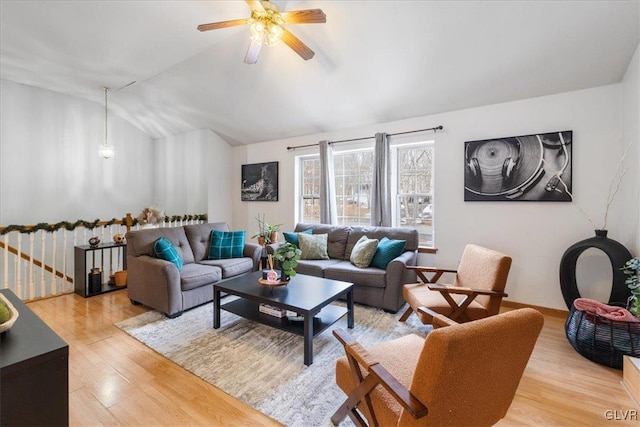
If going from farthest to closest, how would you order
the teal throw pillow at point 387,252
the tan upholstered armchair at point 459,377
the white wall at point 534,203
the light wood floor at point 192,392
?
the teal throw pillow at point 387,252
the white wall at point 534,203
the light wood floor at point 192,392
the tan upholstered armchair at point 459,377

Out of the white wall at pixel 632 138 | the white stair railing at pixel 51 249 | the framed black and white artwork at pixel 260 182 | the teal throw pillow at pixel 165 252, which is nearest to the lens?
the white wall at pixel 632 138

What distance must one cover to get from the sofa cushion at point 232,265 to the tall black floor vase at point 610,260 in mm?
3629

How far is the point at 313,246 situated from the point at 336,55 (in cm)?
241

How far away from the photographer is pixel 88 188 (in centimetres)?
564

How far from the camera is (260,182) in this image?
5625 millimetres

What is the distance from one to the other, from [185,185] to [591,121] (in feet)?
21.2

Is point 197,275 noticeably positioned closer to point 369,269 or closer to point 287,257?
point 287,257

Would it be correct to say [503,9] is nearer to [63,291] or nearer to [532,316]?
[532,316]

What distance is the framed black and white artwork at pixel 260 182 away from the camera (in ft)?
17.8

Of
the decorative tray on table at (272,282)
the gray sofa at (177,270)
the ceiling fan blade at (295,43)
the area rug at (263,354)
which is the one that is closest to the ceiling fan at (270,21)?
the ceiling fan blade at (295,43)

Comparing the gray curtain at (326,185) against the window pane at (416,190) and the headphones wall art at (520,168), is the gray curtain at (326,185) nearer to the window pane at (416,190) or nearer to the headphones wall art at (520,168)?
the window pane at (416,190)

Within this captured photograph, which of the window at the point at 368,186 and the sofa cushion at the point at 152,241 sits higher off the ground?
the window at the point at 368,186

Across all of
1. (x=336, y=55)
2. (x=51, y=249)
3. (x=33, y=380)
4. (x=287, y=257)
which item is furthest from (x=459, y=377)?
(x=51, y=249)

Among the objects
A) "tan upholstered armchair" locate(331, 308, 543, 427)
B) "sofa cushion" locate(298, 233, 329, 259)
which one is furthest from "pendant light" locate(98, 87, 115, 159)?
"tan upholstered armchair" locate(331, 308, 543, 427)
